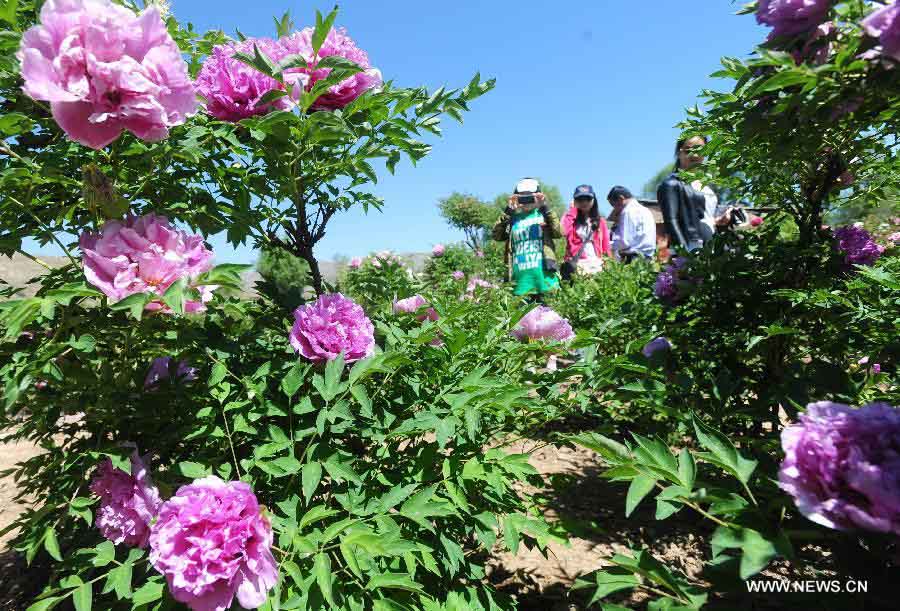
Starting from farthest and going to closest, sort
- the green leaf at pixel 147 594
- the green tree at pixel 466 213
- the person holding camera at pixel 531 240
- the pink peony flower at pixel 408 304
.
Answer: the green tree at pixel 466 213 → the person holding camera at pixel 531 240 → the pink peony flower at pixel 408 304 → the green leaf at pixel 147 594

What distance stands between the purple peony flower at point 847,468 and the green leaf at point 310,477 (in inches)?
35.7

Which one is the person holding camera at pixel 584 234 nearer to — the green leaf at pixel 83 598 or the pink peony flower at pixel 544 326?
the pink peony flower at pixel 544 326

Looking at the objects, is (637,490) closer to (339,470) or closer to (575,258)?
(339,470)

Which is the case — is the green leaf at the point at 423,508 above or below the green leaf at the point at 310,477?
below

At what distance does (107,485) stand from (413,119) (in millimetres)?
1286

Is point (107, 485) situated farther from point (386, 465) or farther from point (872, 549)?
point (872, 549)

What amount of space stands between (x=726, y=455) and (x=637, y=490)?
7.3 inches

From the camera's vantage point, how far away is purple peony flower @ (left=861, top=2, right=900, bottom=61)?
32.1 inches

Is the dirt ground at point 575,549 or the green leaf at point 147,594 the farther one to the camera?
the dirt ground at point 575,549

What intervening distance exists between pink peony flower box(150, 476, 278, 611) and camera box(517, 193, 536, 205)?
220 inches

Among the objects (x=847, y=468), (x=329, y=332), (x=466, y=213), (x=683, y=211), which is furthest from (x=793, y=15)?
(x=466, y=213)

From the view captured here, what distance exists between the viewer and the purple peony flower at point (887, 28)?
→ 816 mm

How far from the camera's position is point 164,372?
1.54 metres

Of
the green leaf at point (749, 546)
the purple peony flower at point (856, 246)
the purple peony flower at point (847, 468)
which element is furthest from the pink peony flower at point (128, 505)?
the purple peony flower at point (856, 246)
